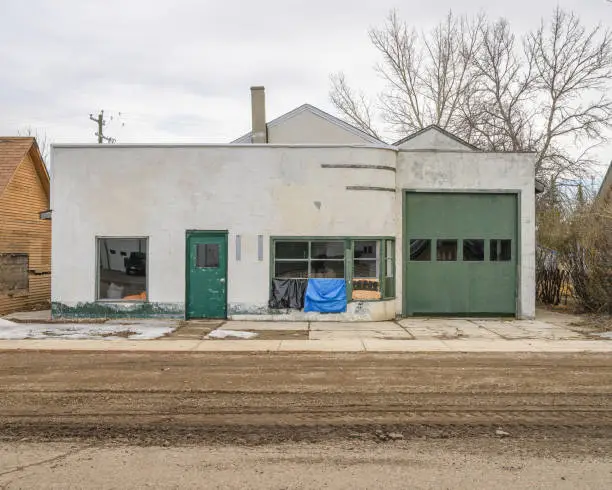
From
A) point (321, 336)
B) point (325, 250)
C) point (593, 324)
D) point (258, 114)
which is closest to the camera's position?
point (321, 336)

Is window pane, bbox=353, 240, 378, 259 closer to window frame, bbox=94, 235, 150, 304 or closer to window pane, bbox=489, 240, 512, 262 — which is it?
window pane, bbox=489, 240, 512, 262

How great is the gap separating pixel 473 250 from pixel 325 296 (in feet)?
14.5

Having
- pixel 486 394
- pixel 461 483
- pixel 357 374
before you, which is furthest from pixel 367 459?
pixel 357 374

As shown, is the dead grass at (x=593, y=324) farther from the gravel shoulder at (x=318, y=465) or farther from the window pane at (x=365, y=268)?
the gravel shoulder at (x=318, y=465)

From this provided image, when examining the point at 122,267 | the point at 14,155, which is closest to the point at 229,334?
the point at 122,267

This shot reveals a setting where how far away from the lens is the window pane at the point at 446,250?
17922 millimetres

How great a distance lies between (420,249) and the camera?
59.1 feet

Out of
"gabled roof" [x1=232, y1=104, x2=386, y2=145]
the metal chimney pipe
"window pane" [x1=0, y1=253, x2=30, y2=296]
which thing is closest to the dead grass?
"gabled roof" [x1=232, y1=104, x2=386, y2=145]

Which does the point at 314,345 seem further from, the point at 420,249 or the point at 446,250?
the point at 446,250

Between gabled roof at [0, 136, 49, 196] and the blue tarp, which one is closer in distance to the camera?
the blue tarp

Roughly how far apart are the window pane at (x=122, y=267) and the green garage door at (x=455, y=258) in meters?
7.17

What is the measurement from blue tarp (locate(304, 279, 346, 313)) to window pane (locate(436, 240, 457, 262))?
9.89 ft

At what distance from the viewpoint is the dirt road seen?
7.08 meters

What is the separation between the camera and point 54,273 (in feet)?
55.9
